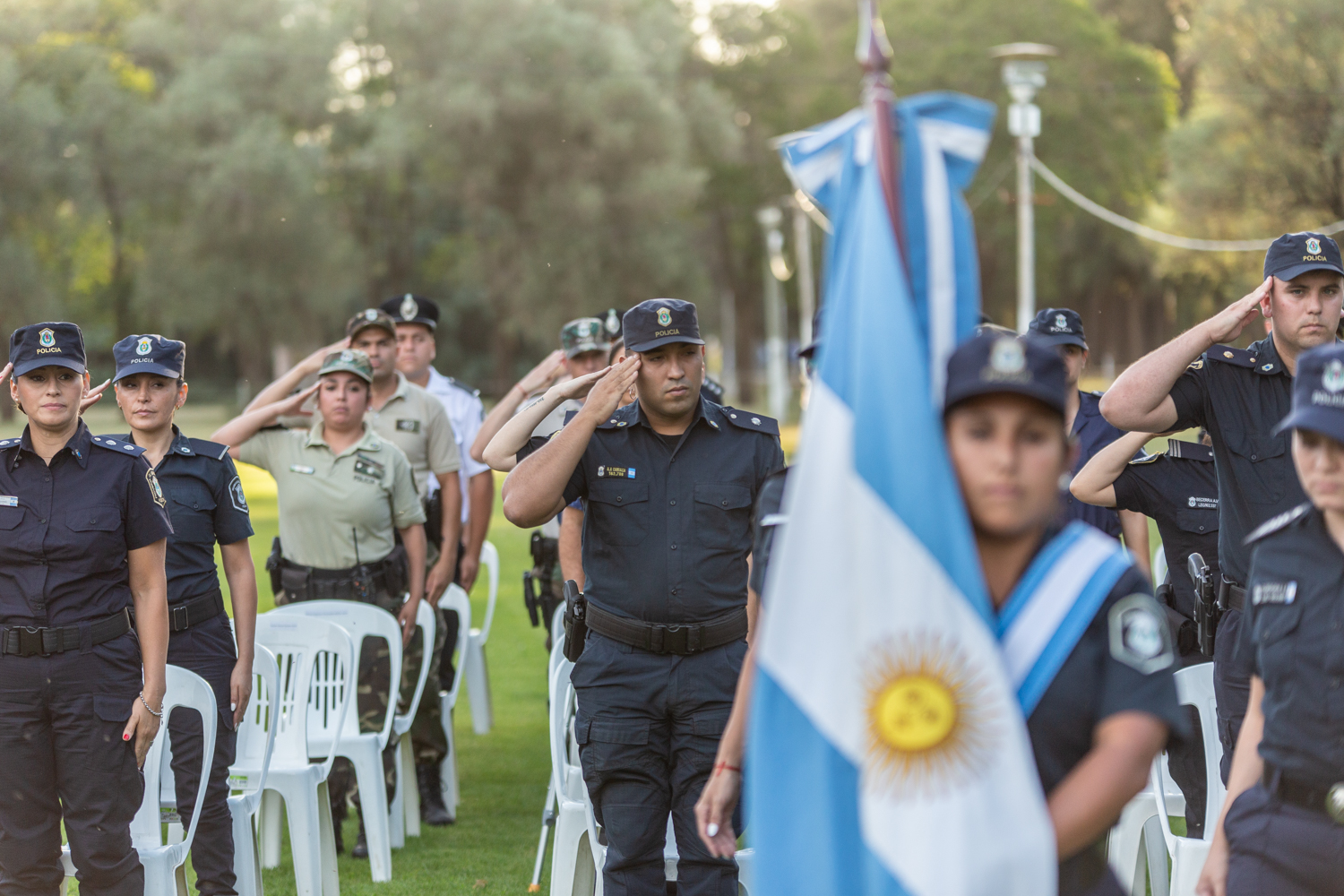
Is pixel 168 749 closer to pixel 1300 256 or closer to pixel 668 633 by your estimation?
pixel 668 633

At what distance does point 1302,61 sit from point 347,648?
111 ft

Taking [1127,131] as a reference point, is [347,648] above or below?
below

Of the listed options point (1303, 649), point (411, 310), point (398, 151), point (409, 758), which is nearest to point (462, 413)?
point (411, 310)

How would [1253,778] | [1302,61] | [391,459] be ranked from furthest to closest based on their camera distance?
[1302,61] → [391,459] → [1253,778]

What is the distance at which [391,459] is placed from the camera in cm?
697

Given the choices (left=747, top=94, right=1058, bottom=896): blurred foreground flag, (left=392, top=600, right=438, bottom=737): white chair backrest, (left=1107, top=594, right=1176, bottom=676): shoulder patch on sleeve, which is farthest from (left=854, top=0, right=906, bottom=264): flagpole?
(left=392, top=600, right=438, bottom=737): white chair backrest

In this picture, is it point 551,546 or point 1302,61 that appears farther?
point 1302,61

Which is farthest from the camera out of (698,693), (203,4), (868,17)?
(203,4)

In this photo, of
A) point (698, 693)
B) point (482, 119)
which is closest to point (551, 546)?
point (698, 693)

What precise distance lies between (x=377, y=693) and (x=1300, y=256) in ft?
14.1

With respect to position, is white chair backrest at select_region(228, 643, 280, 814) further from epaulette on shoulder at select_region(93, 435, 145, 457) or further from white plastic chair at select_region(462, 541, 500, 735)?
white plastic chair at select_region(462, 541, 500, 735)

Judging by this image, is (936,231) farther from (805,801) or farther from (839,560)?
(805,801)

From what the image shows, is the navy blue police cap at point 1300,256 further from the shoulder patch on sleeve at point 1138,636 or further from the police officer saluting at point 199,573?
the police officer saluting at point 199,573

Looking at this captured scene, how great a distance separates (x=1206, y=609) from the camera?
5031 millimetres
